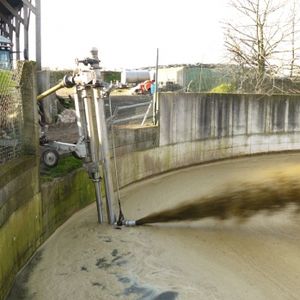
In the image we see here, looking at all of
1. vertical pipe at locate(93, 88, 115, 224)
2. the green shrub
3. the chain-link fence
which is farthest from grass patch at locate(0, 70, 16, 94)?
the green shrub

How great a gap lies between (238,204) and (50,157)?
15.7ft

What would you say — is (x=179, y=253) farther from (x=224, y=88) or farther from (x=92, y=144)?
(x=224, y=88)

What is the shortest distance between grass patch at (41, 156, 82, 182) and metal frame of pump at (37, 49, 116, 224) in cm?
39

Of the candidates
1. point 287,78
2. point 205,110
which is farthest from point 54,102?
point 287,78

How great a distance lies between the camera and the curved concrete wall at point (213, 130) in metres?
13.5

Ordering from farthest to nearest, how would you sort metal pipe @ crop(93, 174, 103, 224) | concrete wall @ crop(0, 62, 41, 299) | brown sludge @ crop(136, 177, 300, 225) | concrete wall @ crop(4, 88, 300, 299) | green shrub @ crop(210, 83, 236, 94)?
green shrub @ crop(210, 83, 236, 94)
brown sludge @ crop(136, 177, 300, 225)
metal pipe @ crop(93, 174, 103, 224)
concrete wall @ crop(4, 88, 300, 299)
concrete wall @ crop(0, 62, 41, 299)

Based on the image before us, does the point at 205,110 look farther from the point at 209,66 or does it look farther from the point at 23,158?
the point at 23,158

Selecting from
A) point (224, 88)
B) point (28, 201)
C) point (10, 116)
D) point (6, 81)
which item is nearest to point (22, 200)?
point (28, 201)

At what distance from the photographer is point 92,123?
866cm

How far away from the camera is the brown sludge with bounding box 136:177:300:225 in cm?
948

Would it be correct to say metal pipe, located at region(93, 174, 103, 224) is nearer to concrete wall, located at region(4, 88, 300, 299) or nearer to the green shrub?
concrete wall, located at region(4, 88, 300, 299)

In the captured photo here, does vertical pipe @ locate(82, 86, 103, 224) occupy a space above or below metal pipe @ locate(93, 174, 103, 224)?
above

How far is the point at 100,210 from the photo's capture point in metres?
8.87

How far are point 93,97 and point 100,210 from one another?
2401mm
